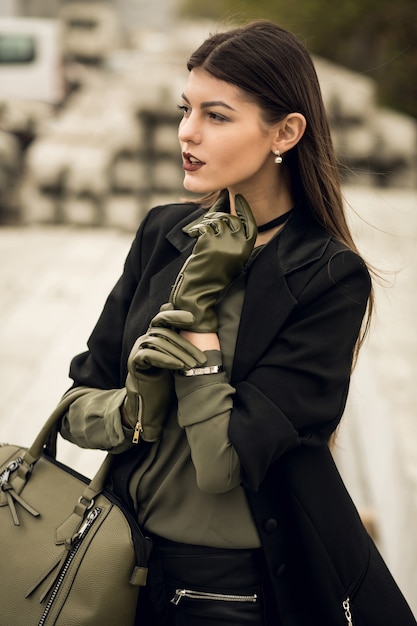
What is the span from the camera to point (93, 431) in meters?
1.84

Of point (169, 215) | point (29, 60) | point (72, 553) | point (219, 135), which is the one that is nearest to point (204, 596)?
point (72, 553)

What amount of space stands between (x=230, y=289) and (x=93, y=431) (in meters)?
0.45

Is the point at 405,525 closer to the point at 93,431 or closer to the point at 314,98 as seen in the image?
the point at 93,431

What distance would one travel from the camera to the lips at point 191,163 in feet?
5.82

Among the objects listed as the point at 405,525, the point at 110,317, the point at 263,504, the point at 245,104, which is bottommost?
the point at 405,525

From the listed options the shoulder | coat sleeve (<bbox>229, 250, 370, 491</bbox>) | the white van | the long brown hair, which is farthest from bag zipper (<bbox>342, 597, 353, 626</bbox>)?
the white van

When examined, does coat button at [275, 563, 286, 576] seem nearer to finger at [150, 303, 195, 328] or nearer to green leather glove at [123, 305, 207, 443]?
green leather glove at [123, 305, 207, 443]

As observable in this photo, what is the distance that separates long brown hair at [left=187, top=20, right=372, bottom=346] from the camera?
67.9 inches

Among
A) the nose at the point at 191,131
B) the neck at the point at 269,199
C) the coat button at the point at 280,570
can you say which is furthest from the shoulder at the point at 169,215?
the coat button at the point at 280,570

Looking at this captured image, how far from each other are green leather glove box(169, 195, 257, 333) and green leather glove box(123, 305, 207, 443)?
0.04 metres

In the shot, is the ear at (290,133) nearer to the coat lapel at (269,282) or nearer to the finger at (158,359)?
the coat lapel at (269,282)

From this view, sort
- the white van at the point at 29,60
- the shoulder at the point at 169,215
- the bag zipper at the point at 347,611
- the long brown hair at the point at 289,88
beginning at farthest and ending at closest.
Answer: the white van at the point at 29,60 < the shoulder at the point at 169,215 < the bag zipper at the point at 347,611 < the long brown hair at the point at 289,88

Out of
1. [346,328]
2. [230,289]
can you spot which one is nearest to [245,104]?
[230,289]

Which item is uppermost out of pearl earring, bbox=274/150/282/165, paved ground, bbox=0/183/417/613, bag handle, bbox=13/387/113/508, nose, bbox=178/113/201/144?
nose, bbox=178/113/201/144
